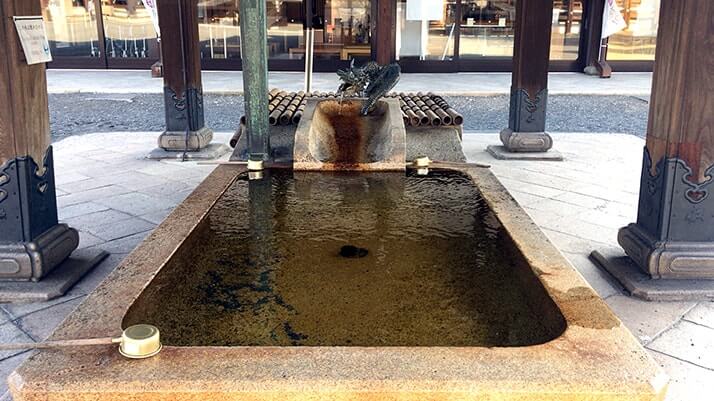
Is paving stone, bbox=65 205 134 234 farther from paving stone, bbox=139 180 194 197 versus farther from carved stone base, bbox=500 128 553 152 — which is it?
carved stone base, bbox=500 128 553 152

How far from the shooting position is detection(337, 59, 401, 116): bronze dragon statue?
4898mm

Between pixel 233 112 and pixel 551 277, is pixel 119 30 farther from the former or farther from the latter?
pixel 551 277

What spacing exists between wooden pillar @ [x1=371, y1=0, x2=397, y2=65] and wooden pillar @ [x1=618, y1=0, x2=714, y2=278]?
31.0 ft

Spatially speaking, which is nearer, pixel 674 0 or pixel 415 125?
pixel 674 0

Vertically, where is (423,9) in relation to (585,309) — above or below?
above

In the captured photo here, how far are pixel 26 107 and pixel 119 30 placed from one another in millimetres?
10942

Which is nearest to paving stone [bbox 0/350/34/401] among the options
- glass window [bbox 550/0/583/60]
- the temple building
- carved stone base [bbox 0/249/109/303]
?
carved stone base [bbox 0/249/109/303]

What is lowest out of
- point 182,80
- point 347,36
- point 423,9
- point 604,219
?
point 604,219

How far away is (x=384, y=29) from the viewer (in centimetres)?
1259

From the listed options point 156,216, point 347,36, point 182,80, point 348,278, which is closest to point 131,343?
point 348,278

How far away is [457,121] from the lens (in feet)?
17.4

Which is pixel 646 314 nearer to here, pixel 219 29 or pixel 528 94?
pixel 528 94

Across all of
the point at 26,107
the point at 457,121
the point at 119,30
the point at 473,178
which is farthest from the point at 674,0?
the point at 119,30

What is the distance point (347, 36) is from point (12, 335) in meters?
11.1
